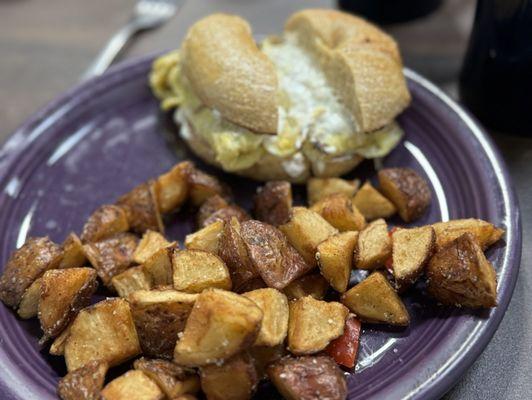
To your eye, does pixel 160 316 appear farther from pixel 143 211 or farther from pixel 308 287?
pixel 143 211

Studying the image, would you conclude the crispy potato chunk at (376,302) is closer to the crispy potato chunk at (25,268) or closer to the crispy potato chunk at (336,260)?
the crispy potato chunk at (336,260)

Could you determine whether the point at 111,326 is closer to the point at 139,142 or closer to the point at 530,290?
the point at 139,142

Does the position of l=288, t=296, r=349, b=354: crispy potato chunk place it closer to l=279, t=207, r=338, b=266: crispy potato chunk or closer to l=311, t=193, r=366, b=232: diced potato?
l=279, t=207, r=338, b=266: crispy potato chunk

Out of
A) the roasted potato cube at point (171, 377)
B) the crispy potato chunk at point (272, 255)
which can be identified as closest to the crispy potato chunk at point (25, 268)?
the roasted potato cube at point (171, 377)

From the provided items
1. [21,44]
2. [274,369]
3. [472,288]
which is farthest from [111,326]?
[21,44]

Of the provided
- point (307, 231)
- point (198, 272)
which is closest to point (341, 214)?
point (307, 231)

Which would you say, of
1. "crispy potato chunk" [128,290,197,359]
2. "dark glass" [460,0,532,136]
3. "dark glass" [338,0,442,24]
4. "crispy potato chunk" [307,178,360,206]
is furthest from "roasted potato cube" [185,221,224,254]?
"dark glass" [338,0,442,24]
